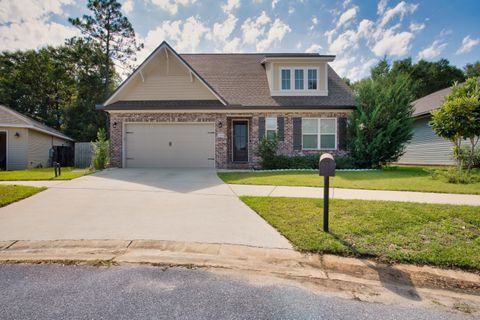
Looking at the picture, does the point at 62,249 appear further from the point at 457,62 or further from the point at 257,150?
the point at 457,62

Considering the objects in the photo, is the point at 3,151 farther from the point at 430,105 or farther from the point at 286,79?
the point at 430,105

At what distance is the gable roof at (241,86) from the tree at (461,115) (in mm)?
4304

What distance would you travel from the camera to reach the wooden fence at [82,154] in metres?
17.8

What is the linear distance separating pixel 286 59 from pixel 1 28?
21.0 meters

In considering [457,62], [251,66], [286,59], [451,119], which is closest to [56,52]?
[251,66]

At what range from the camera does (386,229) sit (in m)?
4.04

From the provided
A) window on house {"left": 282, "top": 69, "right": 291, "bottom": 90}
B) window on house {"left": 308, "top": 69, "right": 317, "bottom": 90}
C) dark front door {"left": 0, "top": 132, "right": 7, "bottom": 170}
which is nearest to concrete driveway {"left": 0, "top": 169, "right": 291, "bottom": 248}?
window on house {"left": 282, "top": 69, "right": 291, "bottom": 90}

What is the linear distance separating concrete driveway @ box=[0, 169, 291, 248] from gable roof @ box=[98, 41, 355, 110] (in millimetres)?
6419

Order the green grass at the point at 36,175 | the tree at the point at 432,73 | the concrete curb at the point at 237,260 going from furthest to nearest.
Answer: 1. the tree at the point at 432,73
2. the green grass at the point at 36,175
3. the concrete curb at the point at 237,260

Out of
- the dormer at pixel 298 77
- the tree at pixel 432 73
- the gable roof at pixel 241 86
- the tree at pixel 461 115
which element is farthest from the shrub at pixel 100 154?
the tree at pixel 432 73

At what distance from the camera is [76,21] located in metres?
23.0

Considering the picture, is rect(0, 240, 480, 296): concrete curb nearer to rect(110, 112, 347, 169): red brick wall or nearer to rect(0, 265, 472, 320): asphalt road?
rect(0, 265, 472, 320): asphalt road

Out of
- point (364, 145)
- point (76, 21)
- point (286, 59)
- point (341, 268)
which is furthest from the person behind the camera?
point (76, 21)

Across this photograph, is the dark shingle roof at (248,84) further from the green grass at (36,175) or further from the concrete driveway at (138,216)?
the green grass at (36,175)
